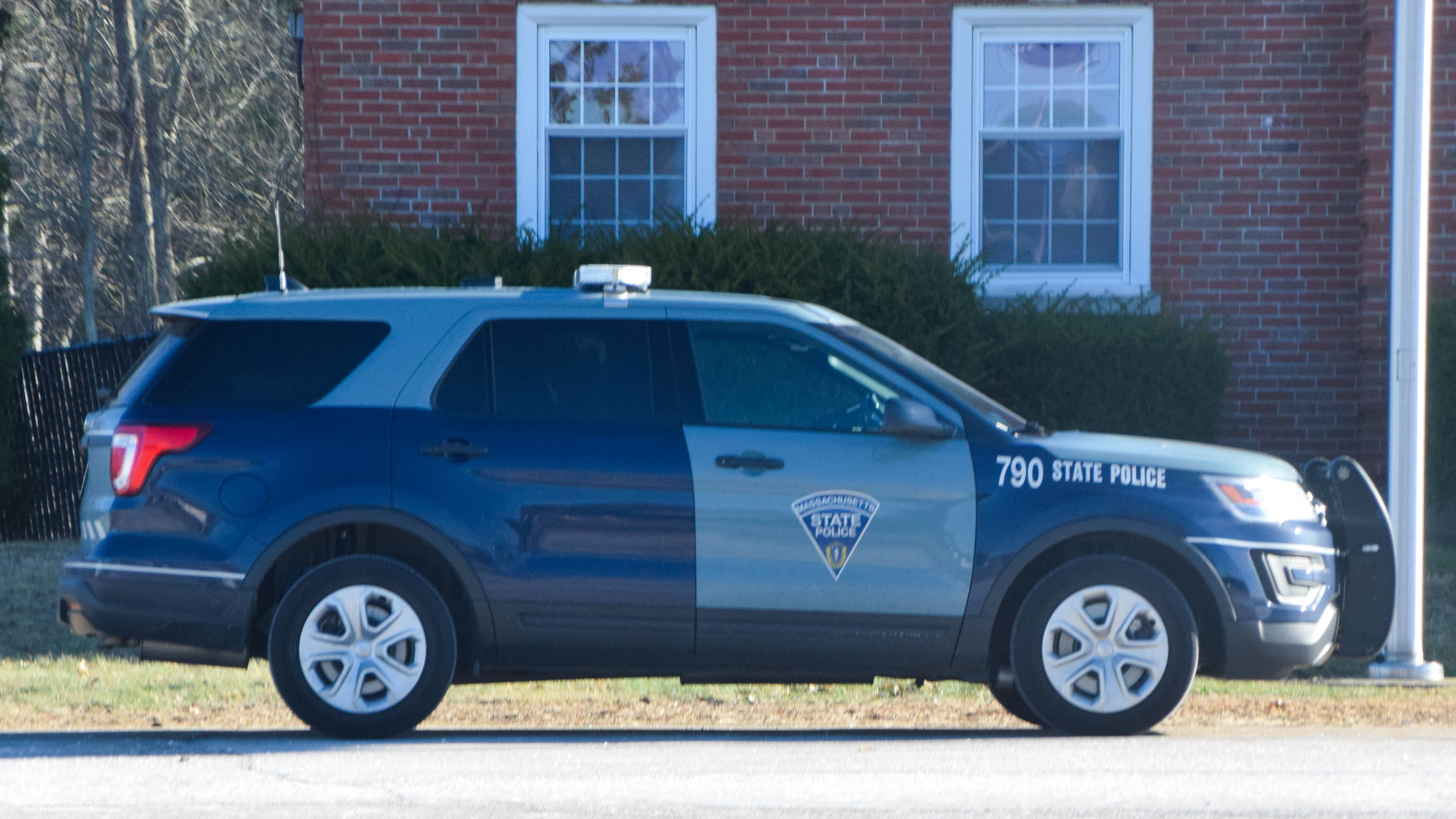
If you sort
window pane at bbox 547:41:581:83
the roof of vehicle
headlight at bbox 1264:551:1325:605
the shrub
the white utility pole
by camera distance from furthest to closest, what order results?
1. window pane at bbox 547:41:581:83
2. the shrub
3. the white utility pole
4. the roof of vehicle
5. headlight at bbox 1264:551:1325:605

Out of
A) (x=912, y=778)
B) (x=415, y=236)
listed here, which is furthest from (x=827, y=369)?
(x=415, y=236)

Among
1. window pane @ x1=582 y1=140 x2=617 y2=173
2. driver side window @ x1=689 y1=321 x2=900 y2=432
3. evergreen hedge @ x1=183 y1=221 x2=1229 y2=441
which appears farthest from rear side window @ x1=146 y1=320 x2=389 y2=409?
window pane @ x1=582 y1=140 x2=617 y2=173

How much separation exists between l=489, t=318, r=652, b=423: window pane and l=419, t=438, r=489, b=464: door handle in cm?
18

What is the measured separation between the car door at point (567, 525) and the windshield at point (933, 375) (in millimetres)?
801

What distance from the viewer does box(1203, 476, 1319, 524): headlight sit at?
20.7 ft

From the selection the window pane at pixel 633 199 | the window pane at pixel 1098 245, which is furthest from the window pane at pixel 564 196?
the window pane at pixel 1098 245

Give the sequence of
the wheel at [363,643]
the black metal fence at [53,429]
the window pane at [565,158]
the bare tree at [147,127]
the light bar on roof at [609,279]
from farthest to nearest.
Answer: the bare tree at [147,127]
the black metal fence at [53,429]
the window pane at [565,158]
the light bar on roof at [609,279]
the wheel at [363,643]

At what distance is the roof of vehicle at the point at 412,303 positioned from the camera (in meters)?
6.43

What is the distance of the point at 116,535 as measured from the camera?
6.24m

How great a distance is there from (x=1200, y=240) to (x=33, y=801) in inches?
360

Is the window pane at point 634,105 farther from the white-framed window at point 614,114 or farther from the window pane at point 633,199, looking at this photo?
the window pane at point 633,199

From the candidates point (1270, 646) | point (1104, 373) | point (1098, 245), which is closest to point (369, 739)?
point (1270, 646)

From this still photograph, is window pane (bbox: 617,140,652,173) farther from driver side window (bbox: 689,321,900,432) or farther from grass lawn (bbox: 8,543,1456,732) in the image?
driver side window (bbox: 689,321,900,432)

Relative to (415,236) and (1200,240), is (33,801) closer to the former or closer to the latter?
(415,236)
